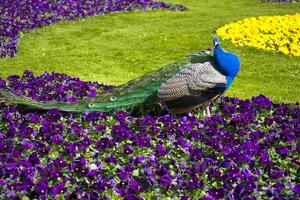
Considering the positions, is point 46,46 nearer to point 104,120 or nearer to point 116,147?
point 104,120

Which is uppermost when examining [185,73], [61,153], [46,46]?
[185,73]

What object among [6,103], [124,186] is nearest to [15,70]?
[6,103]

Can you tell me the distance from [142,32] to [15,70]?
438 centimetres

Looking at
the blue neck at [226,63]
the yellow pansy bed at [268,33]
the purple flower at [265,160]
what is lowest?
the yellow pansy bed at [268,33]

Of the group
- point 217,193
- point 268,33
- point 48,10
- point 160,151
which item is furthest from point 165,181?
point 48,10

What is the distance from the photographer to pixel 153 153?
20.4 feet

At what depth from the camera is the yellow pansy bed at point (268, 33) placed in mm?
12418

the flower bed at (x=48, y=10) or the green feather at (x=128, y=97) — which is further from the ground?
the green feather at (x=128, y=97)

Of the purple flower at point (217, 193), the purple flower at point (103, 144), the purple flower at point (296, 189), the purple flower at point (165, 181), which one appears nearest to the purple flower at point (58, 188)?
the purple flower at point (165, 181)

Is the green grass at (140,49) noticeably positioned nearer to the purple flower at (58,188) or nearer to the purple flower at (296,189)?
the purple flower at (296,189)

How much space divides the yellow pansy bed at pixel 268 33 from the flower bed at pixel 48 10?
13.5 ft

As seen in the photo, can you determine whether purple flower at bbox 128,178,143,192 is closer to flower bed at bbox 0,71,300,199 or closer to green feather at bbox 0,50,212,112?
flower bed at bbox 0,71,300,199

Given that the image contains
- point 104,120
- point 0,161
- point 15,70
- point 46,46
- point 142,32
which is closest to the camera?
point 0,161

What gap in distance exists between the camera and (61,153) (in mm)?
6230
